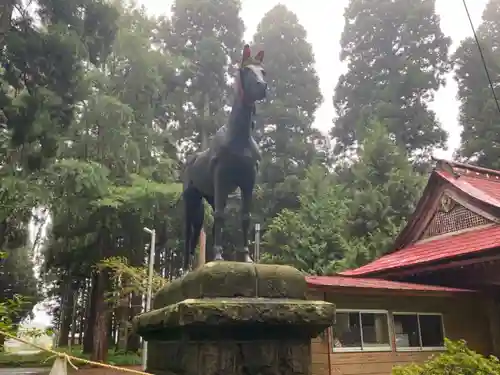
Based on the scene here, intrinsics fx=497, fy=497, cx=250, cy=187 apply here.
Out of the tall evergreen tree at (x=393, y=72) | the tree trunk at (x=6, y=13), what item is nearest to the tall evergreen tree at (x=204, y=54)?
the tall evergreen tree at (x=393, y=72)

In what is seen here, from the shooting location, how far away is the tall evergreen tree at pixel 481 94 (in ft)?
74.3

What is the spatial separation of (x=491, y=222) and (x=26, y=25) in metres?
11.1

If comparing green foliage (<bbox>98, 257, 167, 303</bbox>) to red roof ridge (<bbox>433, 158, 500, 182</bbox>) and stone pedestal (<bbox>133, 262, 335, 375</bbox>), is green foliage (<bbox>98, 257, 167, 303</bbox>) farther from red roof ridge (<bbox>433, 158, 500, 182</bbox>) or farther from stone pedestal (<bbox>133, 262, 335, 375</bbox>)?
stone pedestal (<bbox>133, 262, 335, 375</bbox>)

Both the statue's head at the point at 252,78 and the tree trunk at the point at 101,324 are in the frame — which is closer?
the statue's head at the point at 252,78

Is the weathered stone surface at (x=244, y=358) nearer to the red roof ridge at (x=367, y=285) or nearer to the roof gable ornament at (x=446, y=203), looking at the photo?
the red roof ridge at (x=367, y=285)

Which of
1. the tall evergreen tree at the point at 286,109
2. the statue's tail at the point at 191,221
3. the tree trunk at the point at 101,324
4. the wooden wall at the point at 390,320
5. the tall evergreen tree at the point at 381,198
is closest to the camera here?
the statue's tail at the point at 191,221

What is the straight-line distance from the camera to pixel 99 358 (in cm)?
2003

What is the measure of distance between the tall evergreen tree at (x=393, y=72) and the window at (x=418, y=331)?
616 inches

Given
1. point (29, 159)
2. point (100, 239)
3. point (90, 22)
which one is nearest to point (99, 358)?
point (100, 239)

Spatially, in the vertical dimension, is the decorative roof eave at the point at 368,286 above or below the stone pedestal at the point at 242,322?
above

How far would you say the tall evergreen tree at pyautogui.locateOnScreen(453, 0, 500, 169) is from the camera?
22641 millimetres

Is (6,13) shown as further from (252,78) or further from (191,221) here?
(252,78)

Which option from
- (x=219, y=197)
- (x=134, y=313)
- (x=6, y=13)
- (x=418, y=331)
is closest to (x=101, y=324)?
(x=134, y=313)

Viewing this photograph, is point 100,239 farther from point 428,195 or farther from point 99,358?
point 428,195
